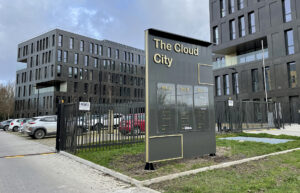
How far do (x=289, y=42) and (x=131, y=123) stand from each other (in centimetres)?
2715

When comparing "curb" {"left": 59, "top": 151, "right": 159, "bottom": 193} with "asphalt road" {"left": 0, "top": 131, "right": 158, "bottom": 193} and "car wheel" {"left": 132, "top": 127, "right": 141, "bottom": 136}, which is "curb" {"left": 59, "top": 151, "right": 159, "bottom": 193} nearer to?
"asphalt road" {"left": 0, "top": 131, "right": 158, "bottom": 193}

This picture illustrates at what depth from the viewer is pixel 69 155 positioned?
368 inches

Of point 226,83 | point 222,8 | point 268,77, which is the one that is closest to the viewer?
point 268,77

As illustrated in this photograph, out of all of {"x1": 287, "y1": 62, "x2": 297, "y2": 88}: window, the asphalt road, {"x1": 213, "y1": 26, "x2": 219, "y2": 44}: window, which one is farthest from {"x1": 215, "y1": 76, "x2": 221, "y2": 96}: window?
the asphalt road

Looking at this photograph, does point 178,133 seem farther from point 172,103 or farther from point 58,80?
point 58,80

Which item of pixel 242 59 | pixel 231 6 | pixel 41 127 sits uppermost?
pixel 231 6

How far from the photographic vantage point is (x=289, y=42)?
2941 cm

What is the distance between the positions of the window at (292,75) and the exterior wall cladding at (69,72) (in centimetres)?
3296

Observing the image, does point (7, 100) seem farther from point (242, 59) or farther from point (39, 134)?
point (242, 59)

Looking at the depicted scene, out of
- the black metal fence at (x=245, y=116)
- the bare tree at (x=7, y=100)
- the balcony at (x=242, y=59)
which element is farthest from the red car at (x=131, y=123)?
the bare tree at (x=7, y=100)

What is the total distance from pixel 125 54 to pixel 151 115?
6111 centimetres

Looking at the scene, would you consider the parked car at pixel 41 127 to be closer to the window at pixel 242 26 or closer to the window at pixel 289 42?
the window at pixel 289 42

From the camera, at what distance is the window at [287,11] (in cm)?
2919

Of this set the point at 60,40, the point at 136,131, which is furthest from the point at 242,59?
the point at 60,40
